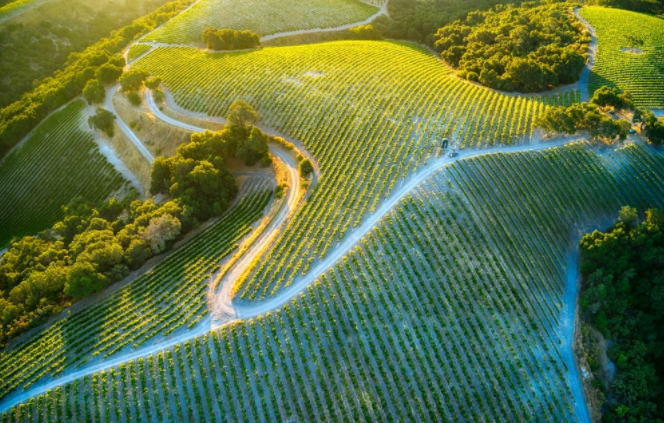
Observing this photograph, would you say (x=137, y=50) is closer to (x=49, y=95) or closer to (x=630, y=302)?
(x=49, y=95)

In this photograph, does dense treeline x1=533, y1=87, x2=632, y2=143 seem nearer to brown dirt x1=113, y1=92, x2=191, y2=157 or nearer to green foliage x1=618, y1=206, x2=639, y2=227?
green foliage x1=618, y1=206, x2=639, y2=227

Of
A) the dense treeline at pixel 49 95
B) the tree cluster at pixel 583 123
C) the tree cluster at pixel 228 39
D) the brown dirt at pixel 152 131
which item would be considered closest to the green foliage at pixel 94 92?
the brown dirt at pixel 152 131

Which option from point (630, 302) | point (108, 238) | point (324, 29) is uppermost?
point (324, 29)

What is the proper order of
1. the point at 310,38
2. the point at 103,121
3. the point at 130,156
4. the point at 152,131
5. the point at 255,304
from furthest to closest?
the point at 310,38
the point at 103,121
the point at 152,131
the point at 130,156
the point at 255,304

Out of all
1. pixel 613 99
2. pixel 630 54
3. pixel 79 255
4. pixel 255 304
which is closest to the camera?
pixel 255 304

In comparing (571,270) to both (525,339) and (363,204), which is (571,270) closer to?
(525,339)

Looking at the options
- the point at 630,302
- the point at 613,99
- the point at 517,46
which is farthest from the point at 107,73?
the point at 630,302
